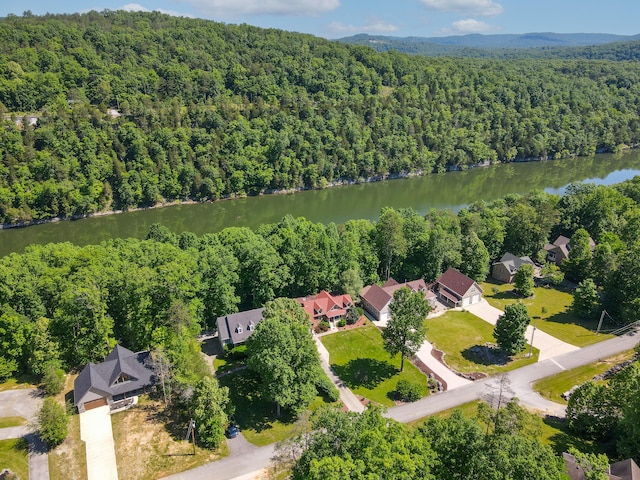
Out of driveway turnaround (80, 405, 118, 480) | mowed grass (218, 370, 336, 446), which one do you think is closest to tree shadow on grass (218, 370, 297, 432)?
mowed grass (218, 370, 336, 446)

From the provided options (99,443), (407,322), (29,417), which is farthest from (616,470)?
(29,417)

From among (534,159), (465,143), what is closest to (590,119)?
(534,159)

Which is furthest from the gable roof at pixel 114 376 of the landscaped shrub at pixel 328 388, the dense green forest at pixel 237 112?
the dense green forest at pixel 237 112

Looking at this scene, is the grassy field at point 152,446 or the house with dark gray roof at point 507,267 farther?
the house with dark gray roof at point 507,267

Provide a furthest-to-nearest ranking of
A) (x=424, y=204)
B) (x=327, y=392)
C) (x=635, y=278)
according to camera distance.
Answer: (x=424, y=204) → (x=635, y=278) → (x=327, y=392)

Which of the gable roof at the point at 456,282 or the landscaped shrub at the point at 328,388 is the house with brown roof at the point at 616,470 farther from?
the gable roof at the point at 456,282

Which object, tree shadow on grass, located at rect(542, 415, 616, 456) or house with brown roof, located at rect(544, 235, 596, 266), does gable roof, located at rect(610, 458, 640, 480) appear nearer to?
tree shadow on grass, located at rect(542, 415, 616, 456)

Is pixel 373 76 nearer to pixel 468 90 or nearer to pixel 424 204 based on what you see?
pixel 468 90
